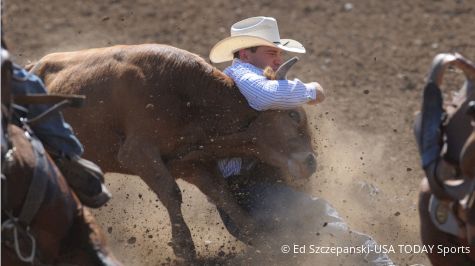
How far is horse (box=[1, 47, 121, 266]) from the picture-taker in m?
4.51

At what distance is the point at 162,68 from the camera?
6.70 metres

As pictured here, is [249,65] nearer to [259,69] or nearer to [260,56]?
[259,69]

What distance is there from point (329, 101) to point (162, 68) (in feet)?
10.3

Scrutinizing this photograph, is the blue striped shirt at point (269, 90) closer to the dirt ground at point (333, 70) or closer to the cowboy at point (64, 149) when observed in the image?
the dirt ground at point (333, 70)

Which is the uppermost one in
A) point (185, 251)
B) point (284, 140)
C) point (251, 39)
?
point (251, 39)

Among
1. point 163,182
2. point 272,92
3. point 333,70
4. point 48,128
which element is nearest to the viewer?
point 48,128

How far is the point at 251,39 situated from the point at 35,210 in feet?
9.12

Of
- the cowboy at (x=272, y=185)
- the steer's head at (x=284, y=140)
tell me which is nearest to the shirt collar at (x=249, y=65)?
the cowboy at (x=272, y=185)

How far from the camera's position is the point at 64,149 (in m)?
5.09

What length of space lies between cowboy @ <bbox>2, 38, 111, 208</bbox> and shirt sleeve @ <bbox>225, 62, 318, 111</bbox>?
1.77 metres

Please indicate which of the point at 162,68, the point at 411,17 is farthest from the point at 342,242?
the point at 411,17

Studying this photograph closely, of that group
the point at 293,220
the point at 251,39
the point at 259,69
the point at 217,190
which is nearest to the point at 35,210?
the point at 217,190

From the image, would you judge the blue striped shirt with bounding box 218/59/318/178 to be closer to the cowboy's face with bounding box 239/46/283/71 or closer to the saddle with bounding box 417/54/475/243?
the cowboy's face with bounding box 239/46/283/71

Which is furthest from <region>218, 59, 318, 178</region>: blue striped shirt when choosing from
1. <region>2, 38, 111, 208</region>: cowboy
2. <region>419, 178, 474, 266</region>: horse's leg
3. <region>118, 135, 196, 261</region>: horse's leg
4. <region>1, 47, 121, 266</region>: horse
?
<region>1, 47, 121, 266</region>: horse
